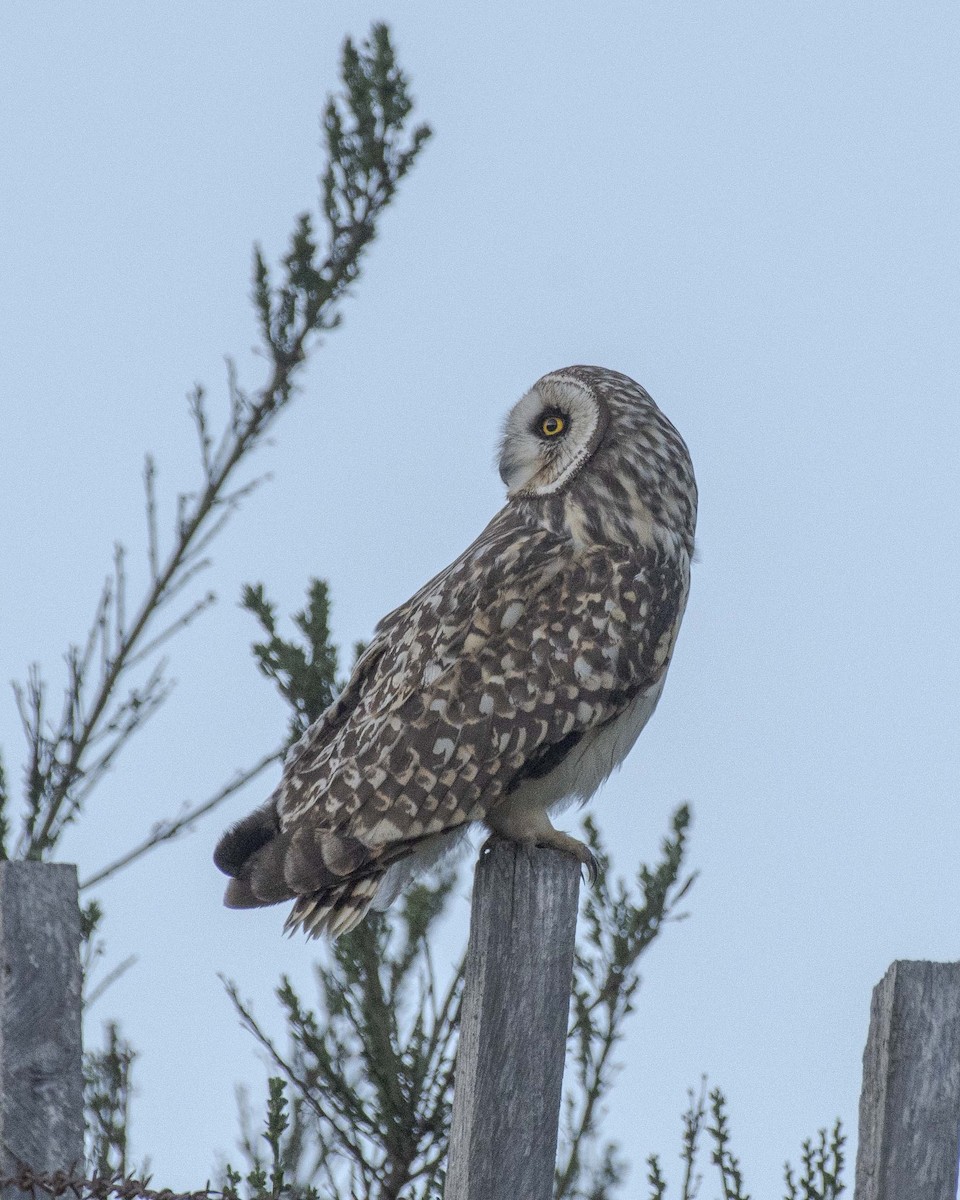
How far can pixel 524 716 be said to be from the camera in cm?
355

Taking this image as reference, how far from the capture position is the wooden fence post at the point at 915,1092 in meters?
2.30

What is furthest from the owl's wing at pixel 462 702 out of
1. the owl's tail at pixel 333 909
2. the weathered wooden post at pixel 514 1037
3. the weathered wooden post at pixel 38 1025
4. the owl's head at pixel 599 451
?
the weathered wooden post at pixel 38 1025

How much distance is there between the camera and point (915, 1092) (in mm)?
2330

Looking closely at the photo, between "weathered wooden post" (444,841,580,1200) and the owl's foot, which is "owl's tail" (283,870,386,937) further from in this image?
"weathered wooden post" (444,841,580,1200)

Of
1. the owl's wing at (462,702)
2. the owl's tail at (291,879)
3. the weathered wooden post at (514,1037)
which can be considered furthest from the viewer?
the owl's wing at (462,702)

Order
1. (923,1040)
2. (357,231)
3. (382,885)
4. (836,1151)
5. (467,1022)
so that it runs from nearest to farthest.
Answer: (923,1040) < (467,1022) < (836,1151) < (382,885) < (357,231)

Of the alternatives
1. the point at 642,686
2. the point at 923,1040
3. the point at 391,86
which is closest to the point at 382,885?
the point at 642,686

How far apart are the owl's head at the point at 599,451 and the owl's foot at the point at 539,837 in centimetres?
79

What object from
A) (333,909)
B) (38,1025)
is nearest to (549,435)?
(333,909)

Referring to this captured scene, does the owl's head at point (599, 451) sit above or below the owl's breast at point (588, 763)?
above

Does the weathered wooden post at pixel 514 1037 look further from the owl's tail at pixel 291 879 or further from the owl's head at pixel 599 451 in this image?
the owl's head at pixel 599 451

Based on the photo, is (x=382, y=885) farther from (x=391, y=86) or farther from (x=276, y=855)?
(x=391, y=86)

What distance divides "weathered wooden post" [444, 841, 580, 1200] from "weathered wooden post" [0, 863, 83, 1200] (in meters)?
0.56

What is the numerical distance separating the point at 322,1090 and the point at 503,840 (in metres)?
0.83
